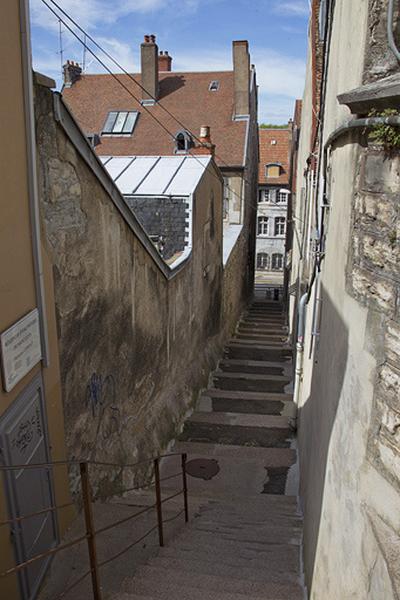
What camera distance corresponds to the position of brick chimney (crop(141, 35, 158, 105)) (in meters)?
23.2

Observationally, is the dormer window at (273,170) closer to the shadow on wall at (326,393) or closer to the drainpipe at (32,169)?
the shadow on wall at (326,393)

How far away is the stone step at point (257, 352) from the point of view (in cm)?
1683

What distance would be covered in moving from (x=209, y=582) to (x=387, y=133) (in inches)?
155

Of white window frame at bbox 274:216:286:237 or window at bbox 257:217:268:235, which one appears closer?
white window frame at bbox 274:216:286:237

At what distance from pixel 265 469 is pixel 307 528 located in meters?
3.78

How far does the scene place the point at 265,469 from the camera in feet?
30.3

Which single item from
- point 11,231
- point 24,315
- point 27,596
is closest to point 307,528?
point 27,596

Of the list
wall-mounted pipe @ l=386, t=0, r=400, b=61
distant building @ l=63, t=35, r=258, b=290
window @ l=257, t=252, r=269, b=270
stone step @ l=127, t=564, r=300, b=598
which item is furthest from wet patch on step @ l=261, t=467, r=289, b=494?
window @ l=257, t=252, r=269, b=270

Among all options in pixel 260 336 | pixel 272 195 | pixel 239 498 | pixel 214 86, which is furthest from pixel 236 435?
pixel 272 195

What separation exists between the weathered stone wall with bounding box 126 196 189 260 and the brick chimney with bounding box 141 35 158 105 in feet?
45.0

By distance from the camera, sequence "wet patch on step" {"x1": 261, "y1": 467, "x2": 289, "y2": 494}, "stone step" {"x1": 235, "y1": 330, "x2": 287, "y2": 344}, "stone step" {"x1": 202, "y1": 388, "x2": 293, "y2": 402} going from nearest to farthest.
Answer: "wet patch on step" {"x1": 261, "y1": 467, "x2": 289, "y2": 494}
"stone step" {"x1": 202, "y1": 388, "x2": 293, "y2": 402}
"stone step" {"x1": 235, "y1": 330, "x2": 287, "y2": 344}

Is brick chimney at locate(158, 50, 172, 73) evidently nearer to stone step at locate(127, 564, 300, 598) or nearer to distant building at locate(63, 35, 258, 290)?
distant building at locate(63, 35, 258, 290)

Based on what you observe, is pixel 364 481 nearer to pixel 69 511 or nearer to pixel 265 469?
pixel 69 511

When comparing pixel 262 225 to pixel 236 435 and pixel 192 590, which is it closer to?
pixel 236 435
